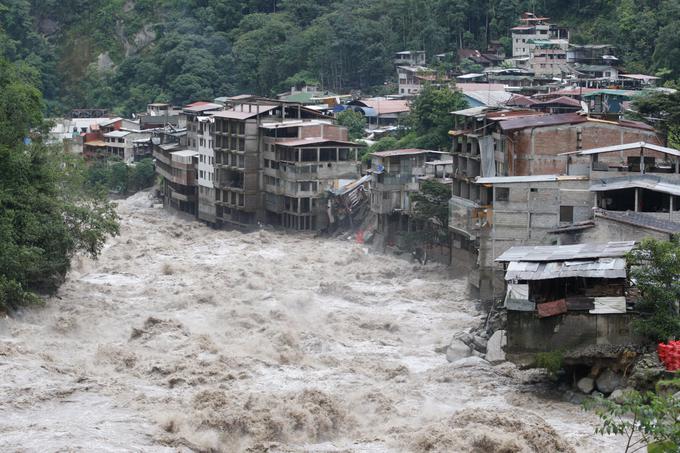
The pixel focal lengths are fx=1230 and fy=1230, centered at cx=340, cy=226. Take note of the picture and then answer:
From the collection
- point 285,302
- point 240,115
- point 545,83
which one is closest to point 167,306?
point 285,302

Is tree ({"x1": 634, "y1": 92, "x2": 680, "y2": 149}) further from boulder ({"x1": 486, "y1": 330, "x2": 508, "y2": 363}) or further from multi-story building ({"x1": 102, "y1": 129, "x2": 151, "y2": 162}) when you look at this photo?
multi-story building ({"x1": 102, "y1": 129, "x2": 151, "y2": 162})

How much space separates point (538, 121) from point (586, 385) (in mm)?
12897

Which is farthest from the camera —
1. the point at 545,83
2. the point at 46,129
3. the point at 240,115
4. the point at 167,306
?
A: the point at 545,83

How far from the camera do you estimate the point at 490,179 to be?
31.7 meters

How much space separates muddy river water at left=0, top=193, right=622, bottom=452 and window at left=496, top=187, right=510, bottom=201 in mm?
3205

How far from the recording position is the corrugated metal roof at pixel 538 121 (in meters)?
34.1

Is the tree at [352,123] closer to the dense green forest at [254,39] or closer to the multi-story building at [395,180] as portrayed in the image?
the multi-story building at [395,180]

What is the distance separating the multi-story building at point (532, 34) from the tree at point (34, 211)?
3783 centimetres

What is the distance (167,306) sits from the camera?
33375mm

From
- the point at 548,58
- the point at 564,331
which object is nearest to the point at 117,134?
the point at 548,58

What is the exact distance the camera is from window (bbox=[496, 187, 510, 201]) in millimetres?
30797

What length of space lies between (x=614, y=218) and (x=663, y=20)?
38186 mm

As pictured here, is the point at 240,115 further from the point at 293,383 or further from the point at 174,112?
Answer: the point at 293,383

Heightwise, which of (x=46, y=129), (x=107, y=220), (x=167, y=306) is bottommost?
(x=167, y=306)
